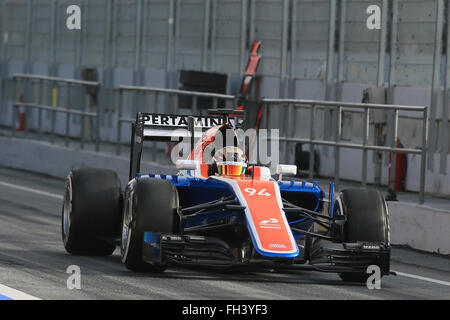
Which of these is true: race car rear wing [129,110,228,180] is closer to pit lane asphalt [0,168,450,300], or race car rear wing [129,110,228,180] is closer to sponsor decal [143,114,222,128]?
sponsor decal [143,114,222,128]

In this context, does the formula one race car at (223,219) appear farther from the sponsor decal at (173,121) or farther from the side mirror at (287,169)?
the sponsor decal at (173,121)

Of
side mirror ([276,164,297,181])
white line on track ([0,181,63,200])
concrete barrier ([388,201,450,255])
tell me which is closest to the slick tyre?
side mirror ([276,164,297,181])

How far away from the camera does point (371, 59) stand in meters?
22.2

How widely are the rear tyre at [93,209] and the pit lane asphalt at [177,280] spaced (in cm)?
22

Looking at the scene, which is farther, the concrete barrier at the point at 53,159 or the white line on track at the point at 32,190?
the concrete barrier at the point at 53,159

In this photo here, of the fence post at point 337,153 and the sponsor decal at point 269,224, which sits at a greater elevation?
the fence post at point 337,153

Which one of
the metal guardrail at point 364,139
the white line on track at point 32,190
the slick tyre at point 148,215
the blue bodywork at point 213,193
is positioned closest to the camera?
the slick tyre at point 148,215

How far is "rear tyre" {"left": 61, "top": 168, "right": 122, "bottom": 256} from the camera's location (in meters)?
13.8

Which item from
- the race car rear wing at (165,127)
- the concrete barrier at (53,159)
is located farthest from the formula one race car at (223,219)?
the concrete barrier at (53,159)

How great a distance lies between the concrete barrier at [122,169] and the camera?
1617 cm

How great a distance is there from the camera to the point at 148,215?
487 inches

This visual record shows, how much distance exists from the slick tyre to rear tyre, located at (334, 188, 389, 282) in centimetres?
176

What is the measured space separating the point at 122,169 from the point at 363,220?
11.3 meters

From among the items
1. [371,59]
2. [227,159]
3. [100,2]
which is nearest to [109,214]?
[227,159]
